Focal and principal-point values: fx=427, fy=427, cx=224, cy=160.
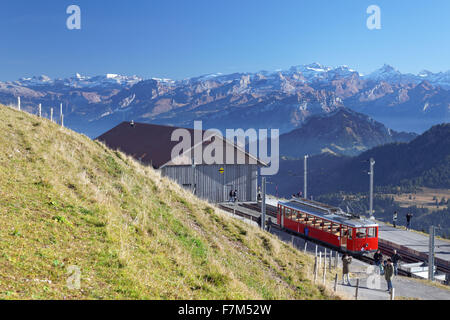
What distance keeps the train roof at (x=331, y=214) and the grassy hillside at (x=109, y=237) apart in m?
7.79

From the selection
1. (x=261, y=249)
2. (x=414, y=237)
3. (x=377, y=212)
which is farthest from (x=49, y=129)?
(x=377, y=212)

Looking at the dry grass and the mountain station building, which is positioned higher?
the mountain station building

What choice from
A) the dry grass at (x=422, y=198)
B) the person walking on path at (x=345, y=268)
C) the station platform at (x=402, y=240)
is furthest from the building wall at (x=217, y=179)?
the dry grass at (x=422, y=198)

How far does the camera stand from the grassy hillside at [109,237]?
33.6 feet

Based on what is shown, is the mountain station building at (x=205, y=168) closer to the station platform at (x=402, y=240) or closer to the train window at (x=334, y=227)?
the station platform at (x=402, y=240)

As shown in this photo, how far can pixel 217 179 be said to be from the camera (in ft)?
160

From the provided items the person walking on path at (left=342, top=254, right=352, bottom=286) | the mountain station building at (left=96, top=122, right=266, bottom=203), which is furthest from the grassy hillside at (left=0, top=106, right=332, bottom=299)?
the mountain station building at (left=96, top=122, right=266, bottom=203)

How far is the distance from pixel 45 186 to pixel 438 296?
63.5ft

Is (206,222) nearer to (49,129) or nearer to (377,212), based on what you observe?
(49,129)

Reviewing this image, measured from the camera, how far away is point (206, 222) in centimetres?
2142

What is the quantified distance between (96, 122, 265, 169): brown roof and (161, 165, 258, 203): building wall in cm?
129

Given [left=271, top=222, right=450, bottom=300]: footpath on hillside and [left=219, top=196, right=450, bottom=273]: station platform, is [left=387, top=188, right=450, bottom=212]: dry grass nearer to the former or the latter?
[left=219, top=196, right=450, bottom=273]: station platform

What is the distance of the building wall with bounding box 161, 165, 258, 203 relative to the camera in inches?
1857

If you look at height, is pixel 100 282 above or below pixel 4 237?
below
